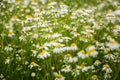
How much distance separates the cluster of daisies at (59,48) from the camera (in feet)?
12.6

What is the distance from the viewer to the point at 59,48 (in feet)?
13.3

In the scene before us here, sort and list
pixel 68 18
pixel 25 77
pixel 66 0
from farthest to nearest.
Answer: pixel 66 0 < pixel 68 18 < pixel 25 77

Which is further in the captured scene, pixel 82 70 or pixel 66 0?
pixel 66 0

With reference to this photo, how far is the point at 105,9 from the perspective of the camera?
728cm

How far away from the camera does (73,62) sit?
3967 millimetres

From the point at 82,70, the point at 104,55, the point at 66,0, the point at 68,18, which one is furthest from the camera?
the point at 66,0

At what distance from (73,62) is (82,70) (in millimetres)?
337

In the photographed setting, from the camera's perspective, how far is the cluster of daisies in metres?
→ 3.85

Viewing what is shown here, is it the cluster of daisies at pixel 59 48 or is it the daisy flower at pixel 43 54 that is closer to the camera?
the cluster of daisies at pixel 59 48

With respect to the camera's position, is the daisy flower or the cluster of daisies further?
the daisy flower

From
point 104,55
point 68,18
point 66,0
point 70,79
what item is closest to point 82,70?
point 70,79

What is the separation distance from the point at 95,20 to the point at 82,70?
210 centimetres

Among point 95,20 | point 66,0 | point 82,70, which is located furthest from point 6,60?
point 66,0

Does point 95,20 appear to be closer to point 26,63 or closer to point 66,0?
point 66,0
